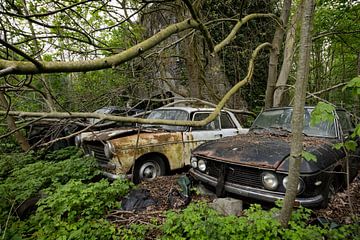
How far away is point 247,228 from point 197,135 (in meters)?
3.08

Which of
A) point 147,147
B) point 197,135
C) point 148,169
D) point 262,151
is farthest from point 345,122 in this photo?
point 148,169

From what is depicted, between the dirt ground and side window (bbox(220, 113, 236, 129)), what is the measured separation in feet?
7.87

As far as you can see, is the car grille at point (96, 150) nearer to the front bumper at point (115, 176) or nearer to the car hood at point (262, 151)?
the front bumper at point (115, 176)

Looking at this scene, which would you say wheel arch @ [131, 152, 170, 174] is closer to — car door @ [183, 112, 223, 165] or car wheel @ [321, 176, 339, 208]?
car door @ [183, 112, 223, 165]

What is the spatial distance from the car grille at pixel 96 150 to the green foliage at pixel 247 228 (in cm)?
255

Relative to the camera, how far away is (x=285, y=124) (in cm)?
432

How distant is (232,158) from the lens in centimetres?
336

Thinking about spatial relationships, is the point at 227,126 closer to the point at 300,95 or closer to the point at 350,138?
the point at 350,138

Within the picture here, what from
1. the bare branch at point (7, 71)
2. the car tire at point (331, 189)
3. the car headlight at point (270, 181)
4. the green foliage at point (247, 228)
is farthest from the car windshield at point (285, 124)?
the bare branch at point (7, 71)

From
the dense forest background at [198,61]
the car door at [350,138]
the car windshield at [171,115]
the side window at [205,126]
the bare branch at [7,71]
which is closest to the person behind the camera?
the bare branch at [7,71]

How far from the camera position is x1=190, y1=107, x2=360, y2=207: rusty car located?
286cm

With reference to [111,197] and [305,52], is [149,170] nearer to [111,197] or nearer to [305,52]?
[111,197]

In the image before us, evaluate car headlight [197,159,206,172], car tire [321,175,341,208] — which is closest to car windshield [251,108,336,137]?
car tire [321,175,341,208]

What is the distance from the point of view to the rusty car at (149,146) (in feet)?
14.4
